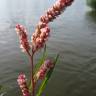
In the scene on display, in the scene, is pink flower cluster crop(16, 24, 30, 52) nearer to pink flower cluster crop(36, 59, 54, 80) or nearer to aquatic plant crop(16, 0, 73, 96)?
aquatic plant crop(16, 0, 73, 96)

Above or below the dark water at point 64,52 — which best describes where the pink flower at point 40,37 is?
above

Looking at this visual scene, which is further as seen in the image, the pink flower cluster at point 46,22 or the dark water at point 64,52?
A: the dark water at point 64,52

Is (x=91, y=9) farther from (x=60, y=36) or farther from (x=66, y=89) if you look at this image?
(x=66, y=89)

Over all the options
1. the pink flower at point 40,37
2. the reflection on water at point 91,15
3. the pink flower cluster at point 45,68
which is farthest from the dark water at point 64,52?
the pink flower at point 40,37

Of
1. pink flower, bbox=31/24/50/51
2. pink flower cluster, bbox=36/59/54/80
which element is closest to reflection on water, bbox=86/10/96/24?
pink flower cluster, bbox=36/59/54/80

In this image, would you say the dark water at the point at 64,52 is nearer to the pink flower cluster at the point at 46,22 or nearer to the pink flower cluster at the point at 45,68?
the pink flower cluster at the point at 45,68

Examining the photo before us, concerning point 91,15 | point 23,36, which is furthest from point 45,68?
point 91,15

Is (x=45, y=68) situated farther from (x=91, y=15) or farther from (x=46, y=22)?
(x=91, y=15)
